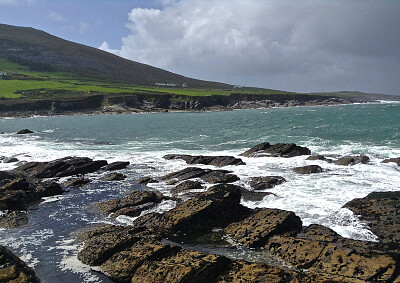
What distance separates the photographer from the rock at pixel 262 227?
14.9 m

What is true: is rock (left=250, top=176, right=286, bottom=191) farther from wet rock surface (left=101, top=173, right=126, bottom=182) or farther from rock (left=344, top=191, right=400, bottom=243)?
wet rock surface (left=101, top=173, right=126, bottom=182)

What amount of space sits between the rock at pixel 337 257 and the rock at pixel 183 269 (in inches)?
132

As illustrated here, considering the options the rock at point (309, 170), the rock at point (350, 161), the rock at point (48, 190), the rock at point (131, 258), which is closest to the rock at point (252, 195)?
the rock at point (309, 170)

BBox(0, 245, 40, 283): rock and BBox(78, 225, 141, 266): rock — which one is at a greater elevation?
BBox(0, 245, 40, 283): rock

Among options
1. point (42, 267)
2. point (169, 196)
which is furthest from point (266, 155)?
point (42, 267)

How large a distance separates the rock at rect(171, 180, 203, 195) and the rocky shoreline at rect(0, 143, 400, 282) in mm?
82

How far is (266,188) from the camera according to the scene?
2448cm

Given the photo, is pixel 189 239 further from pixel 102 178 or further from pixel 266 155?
pixel 266 155

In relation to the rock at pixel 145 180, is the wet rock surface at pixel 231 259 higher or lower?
higher

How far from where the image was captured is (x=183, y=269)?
1112cm

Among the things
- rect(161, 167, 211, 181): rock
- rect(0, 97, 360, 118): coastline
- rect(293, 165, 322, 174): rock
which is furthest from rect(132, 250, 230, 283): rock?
rect(0, 97, 360, 118): coastline

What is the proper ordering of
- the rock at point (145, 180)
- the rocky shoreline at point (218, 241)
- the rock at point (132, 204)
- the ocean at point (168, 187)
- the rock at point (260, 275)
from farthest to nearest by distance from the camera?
the rock at point (145, 180), the rock at point (132, 204), the ocean at point (168, 187), the rocky shoreline at point (218, 241), the rock at point (260, 275)

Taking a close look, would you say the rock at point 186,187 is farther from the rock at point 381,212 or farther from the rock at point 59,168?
the rock at point 59,168

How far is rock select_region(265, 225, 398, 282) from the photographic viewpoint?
36.8 ft
